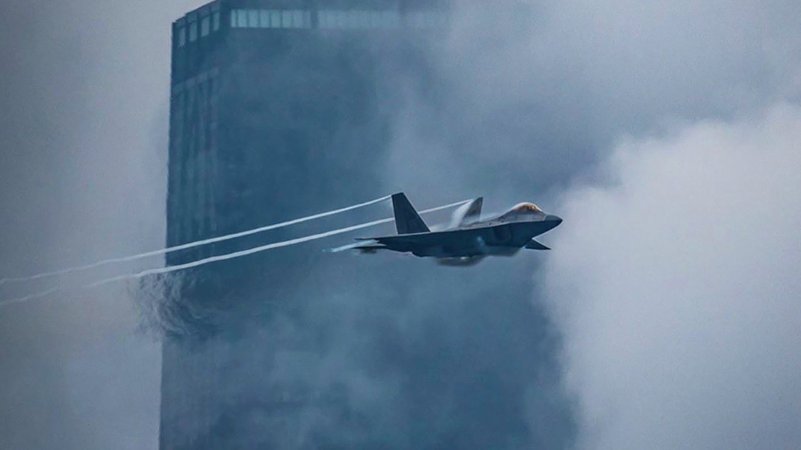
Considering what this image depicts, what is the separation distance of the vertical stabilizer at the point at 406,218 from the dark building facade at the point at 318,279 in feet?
9.87

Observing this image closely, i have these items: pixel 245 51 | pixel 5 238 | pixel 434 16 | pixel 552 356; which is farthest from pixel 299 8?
pixel 552 356

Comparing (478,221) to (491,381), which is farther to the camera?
(491,381)

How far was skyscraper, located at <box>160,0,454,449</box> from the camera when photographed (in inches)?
986

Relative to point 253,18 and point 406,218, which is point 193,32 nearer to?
point 253,18

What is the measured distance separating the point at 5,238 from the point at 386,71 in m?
9.83

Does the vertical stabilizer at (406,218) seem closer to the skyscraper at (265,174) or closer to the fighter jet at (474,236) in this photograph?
the fighter jet at (474,236)

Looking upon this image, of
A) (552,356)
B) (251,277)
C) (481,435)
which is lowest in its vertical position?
(481,435)

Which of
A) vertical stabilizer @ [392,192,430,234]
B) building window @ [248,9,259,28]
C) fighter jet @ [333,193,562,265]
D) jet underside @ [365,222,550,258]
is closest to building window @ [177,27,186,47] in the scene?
building window @ [248,9,259,28]

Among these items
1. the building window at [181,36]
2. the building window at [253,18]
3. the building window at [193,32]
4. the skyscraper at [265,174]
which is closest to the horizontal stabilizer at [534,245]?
the skyscraper at [265,174]

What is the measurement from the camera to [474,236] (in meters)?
22.0

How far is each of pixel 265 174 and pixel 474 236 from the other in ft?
23.4

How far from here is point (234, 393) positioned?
83.0ft

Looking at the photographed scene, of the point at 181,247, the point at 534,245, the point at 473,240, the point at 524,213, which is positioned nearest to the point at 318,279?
the point at 181,247

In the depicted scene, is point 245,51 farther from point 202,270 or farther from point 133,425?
point 133,425
